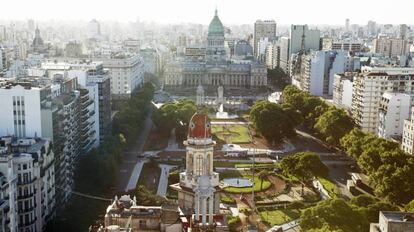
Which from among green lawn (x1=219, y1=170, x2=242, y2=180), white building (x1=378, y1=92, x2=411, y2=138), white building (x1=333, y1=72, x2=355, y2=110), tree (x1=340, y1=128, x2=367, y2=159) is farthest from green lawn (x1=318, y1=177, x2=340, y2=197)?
white building (x1=333, y1=72, x2=355, y2=110)

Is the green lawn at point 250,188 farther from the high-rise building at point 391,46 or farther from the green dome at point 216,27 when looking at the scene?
the high-rise building at point 391,46

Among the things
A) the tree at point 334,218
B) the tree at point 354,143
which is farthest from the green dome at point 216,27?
the tree at point 334,218

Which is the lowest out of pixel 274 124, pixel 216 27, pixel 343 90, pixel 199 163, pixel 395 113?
pixel 274 124

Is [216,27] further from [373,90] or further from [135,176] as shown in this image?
[135,176]

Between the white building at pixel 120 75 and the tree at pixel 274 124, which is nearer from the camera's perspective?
the tree at pixel 274 124

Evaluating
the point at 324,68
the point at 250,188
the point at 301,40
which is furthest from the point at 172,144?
the point at 301,40

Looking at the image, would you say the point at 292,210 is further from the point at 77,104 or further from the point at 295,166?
the point at 77,104
